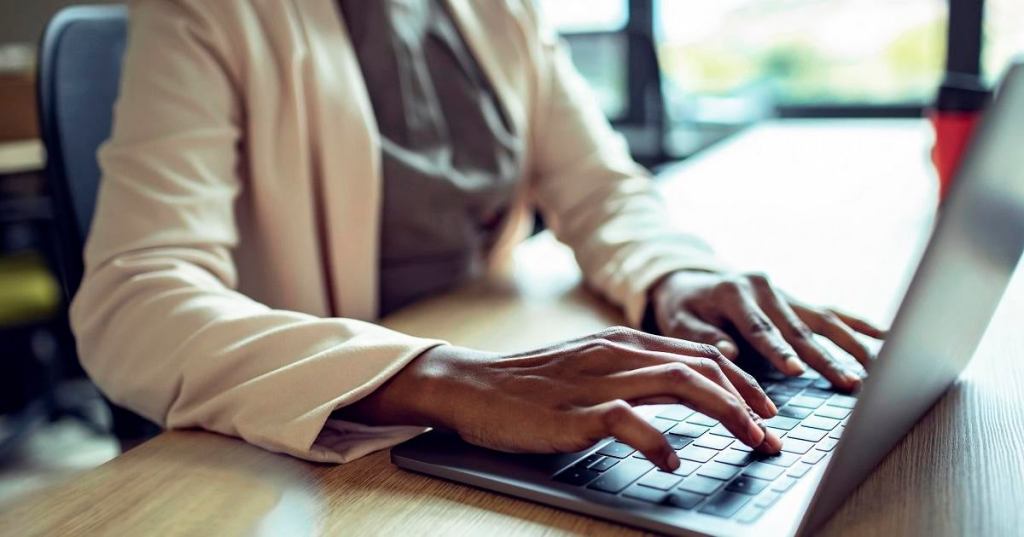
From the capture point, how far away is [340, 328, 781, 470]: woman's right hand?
0.54 metres

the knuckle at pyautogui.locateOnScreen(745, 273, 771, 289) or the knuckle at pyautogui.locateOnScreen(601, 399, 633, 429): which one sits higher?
the knuckle at pyautogui.locateOnScreen(601, 399, 633, 429)

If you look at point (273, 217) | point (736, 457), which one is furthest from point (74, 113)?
point (736, 457)

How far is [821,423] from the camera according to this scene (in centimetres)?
60

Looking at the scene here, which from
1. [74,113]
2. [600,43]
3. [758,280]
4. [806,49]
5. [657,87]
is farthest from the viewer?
[806,49]

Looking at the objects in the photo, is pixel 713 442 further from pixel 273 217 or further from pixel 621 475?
pixel 273 217

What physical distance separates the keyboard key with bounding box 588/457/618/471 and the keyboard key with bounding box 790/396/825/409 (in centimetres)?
16

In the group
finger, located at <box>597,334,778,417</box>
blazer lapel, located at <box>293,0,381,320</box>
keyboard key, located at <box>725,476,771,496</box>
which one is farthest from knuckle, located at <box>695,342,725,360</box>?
blazer lapel, located at <box>293,0,381,320</box>

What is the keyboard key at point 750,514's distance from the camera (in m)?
0.47

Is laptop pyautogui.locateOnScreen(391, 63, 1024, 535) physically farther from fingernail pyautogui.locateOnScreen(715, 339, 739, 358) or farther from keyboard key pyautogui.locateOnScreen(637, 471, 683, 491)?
fingernail pyautogui.locateOnScreen(715, 339, 739, 358)

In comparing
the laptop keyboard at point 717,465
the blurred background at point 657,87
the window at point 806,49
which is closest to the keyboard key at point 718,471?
the laptop keyboard at point 717,465

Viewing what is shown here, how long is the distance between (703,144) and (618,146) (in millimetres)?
1709

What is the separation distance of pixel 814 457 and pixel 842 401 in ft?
0.36

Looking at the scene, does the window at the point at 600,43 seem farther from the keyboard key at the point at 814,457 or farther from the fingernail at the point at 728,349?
the keyboard key at the point at 814,457

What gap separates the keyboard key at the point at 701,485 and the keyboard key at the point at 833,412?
140mm
